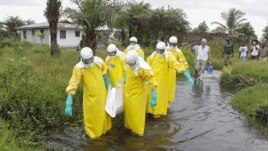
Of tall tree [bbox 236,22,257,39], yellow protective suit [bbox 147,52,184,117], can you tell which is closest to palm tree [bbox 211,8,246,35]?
tall tree [bbox 236,22,257,39]

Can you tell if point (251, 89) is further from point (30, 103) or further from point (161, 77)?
point (30, 103)

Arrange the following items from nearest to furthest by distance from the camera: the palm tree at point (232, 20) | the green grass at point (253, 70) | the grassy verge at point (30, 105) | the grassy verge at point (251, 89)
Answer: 1. the grassy verge at point (30, 105)
2. the grassy verge at point (251, 89)
3. the green grass at point (253, 70)
4. the palm tree at point (232, 20)

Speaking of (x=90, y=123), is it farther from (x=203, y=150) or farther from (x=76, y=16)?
(x=76, y=16)

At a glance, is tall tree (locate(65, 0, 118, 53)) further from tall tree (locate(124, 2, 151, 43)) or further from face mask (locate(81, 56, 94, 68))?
tall tree (locate(124, 2, 151, 43))

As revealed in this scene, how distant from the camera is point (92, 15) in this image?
12.0 meters

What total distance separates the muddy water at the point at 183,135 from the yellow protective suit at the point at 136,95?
0.33m

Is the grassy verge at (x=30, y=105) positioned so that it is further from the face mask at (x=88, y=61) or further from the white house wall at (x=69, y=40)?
the white house wall at (x=69, y=40)

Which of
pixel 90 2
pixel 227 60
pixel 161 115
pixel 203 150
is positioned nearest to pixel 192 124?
pixel 161 115

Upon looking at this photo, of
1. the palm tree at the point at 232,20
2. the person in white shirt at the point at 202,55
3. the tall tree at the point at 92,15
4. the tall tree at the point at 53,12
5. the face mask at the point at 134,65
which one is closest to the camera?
the face mask at the point at 134,65

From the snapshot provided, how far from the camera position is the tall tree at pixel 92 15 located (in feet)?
38.9

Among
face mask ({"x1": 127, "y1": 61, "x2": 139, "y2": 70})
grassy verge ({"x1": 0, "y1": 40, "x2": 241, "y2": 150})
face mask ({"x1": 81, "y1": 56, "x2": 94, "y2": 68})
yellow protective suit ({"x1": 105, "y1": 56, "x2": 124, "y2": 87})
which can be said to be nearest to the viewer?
face mask ({"x1": 81, "y1": 56, "x2": 94, "y2": 68})

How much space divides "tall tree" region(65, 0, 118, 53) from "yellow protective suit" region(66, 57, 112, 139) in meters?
5.42

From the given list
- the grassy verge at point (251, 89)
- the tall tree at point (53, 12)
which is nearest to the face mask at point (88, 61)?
the grassy verge at point (251, 89)

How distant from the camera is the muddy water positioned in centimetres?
648
